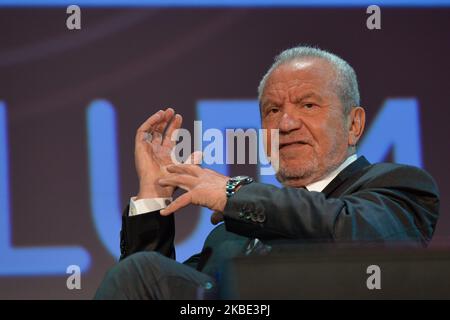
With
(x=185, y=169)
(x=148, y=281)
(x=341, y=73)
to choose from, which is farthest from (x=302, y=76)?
(x=148, y=281)

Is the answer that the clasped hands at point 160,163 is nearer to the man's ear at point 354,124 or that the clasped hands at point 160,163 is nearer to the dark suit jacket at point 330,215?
the dark suit jacket at point 330,215

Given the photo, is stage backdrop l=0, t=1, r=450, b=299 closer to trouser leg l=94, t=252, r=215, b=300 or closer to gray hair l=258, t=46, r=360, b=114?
gray hair l=258, t=46, r=360, b=114

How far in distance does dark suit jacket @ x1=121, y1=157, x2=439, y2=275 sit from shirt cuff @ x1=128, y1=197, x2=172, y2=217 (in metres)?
0.02

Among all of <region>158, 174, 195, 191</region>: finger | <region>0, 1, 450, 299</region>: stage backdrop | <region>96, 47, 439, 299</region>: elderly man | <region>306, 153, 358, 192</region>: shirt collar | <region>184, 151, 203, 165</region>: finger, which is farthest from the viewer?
<region>0, 1, 450, 299</region>: stage backdrop

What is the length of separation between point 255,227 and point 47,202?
140 cm

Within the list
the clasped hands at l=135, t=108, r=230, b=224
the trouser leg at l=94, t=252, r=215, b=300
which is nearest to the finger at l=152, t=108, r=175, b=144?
the clasped hands at l=135, t=108, r=230, b=224

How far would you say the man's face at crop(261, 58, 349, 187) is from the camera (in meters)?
2.03

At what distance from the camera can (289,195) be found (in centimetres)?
162

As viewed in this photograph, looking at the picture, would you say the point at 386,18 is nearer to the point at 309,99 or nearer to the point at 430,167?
the point at 430,167

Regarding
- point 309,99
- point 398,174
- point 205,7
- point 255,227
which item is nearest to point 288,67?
point 309,99

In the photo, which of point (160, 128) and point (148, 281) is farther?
point (160, 128)

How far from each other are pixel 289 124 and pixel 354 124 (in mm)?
242

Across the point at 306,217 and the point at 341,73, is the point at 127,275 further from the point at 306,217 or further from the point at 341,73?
the point at 341,73

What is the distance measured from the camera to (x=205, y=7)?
9.43 feet
